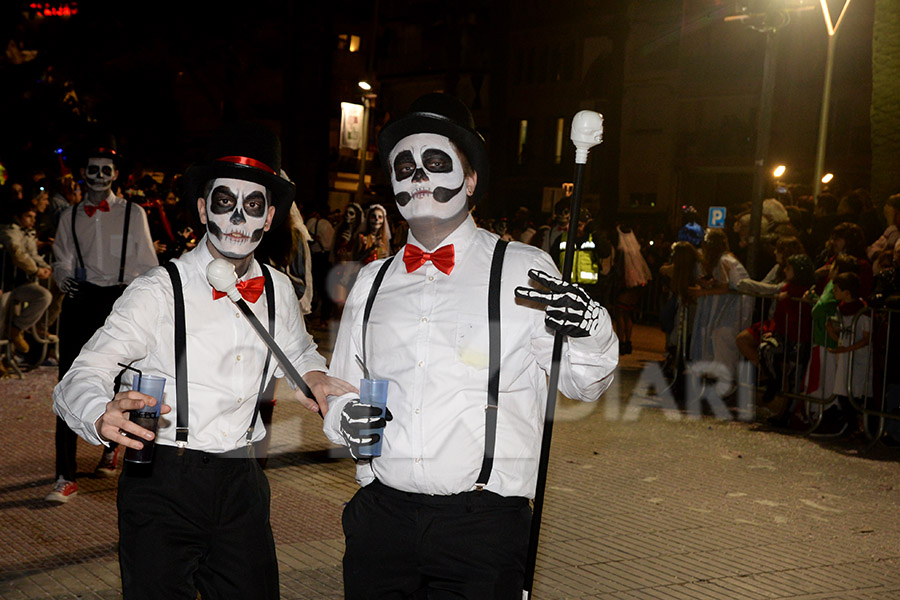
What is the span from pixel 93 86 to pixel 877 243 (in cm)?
1731

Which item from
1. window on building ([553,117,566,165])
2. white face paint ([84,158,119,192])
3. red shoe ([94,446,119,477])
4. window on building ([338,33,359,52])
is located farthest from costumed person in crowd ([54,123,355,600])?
window on building ([338,33,359,52])

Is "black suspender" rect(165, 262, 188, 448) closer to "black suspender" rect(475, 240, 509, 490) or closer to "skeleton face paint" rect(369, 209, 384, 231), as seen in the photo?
"black suspender" rect(475, 240, 509, 490)

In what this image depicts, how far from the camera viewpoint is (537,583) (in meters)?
5.64

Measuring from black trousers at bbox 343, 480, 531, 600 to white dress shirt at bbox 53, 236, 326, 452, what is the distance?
0.67 meters

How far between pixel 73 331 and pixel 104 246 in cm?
64

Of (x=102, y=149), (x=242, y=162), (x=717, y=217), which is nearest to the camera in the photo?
(x=242, y=162)

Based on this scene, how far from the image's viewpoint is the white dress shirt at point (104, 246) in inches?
285

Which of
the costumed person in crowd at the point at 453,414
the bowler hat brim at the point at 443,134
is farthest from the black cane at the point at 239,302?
the bowler hat brim at the point at 443,134

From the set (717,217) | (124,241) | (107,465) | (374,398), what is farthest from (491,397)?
(717,217)

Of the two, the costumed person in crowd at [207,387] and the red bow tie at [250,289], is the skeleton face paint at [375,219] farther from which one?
the red bow tie at [250,289]

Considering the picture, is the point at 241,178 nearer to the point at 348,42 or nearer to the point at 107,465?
the point at 107,465

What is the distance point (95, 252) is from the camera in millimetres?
7250

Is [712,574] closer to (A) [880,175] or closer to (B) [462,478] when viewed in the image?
(B) [462,478]

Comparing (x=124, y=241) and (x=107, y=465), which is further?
(x=107, y=465)
